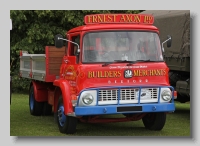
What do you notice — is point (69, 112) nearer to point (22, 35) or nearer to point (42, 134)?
point (42, 134)

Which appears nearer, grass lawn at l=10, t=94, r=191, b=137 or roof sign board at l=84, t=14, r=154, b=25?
roof sign board at l=84, t=14, r=154, b=25

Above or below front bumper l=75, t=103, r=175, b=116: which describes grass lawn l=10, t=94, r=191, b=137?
below

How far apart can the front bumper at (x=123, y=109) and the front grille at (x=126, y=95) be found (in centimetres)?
12

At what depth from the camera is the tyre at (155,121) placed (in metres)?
11.4

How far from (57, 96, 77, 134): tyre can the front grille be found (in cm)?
97

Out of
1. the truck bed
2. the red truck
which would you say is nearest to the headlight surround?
the red truck

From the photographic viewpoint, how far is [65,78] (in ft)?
37.2

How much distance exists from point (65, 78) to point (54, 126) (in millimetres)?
1716

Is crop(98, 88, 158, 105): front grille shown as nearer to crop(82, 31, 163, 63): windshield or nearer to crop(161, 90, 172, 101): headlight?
crop(161, 90, 172, 101): headlight

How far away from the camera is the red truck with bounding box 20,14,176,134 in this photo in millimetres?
10219

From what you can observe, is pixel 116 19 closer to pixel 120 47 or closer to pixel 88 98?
pixel 120 47

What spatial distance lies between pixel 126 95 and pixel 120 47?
102 centimetres

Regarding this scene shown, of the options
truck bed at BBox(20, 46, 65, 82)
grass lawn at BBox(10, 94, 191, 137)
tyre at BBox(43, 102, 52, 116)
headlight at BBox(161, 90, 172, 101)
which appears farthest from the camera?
tyre at BBox(43, 102, 52, 116)

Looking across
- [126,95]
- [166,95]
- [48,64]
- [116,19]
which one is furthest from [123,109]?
[48,64]
